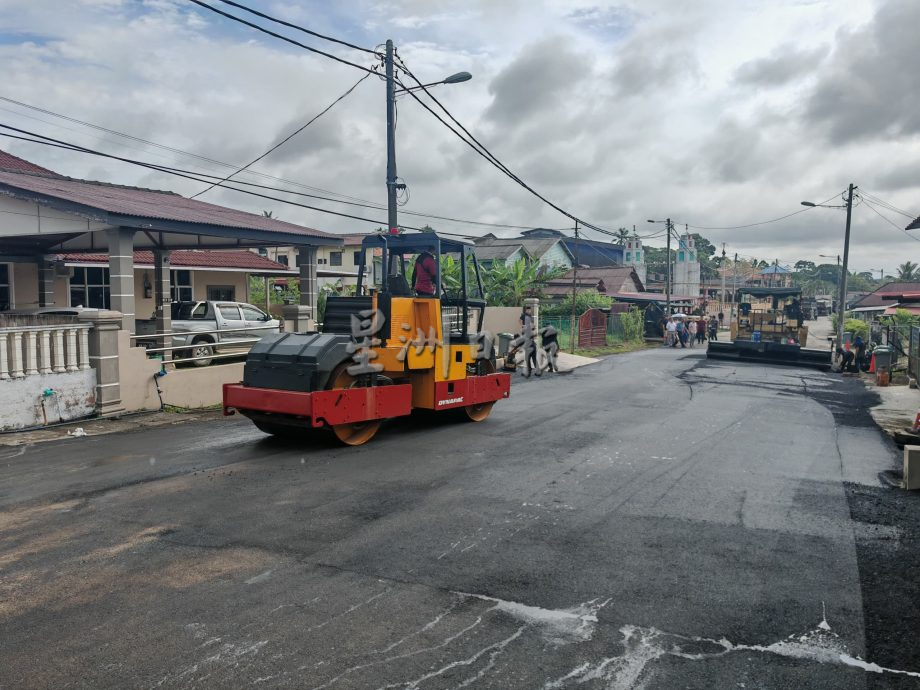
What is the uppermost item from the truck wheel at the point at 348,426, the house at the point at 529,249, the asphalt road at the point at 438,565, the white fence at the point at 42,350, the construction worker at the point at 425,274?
the house at the point at 529,249

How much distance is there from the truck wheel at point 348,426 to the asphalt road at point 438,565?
0.28 meters

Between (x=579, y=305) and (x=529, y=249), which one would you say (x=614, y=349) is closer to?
(x=579, y=305)

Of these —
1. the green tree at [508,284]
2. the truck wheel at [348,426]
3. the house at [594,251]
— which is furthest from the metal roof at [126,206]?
the house at [594,251]

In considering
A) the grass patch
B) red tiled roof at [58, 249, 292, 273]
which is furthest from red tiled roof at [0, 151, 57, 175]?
the grass patch

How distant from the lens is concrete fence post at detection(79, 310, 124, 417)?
38.7 ft

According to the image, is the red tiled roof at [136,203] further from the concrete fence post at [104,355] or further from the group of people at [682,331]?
the group of people at [682,331]

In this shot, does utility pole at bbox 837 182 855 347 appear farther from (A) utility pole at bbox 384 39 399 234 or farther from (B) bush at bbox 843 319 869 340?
(A) utility pole at bbox 384 39 399 234

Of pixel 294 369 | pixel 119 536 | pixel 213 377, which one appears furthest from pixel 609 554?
pixel 213 377

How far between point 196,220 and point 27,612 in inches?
437

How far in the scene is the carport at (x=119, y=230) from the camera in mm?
12945

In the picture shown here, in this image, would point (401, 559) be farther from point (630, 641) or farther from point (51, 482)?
point (51, 482)

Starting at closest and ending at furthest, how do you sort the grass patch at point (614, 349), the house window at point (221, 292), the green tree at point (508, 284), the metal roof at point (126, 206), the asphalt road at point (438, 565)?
1. the asphalt road at point (438, 565)
2. the metal roof at point (126, 206)
3. the house window at point (221, 292)
4. the grass patch at point (614, 349)
5. the green tree at point (508, 284)

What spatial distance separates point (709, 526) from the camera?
21.6 ft

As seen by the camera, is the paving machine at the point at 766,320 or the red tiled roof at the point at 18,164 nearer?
the red tiled roof at the point at 18,164
